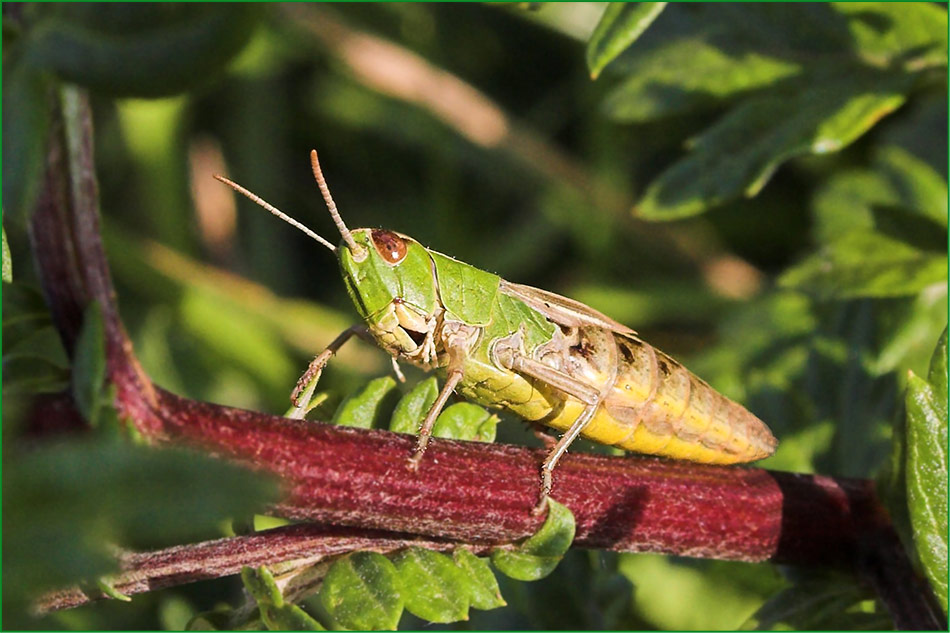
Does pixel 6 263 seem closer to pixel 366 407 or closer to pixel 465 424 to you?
pixel 366 407

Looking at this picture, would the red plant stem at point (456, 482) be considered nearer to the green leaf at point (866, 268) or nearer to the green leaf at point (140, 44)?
the green leaf at point (140, 44)

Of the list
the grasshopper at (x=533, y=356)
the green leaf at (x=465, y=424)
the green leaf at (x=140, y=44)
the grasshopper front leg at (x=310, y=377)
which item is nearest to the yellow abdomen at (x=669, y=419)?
the grasshopper at (x=533, y=356)

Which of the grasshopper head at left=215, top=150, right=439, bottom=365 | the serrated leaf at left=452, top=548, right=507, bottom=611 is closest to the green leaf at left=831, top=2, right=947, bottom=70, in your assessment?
the grasshopper head at left=215, top=150, right=439, bottom=365

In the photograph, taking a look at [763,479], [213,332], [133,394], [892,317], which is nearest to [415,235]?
[213,332]

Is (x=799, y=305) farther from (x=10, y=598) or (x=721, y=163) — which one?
(x=10, y=598)

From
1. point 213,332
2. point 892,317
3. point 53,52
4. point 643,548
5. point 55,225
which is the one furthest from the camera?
point 213,332

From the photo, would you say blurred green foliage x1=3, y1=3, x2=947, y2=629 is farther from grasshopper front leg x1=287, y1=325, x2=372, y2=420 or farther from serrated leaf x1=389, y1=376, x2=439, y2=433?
serrated leaf x1=389, y1=376, x2=439, y2=433

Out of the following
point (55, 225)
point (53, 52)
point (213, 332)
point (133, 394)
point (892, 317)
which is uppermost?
point (53, 52)
